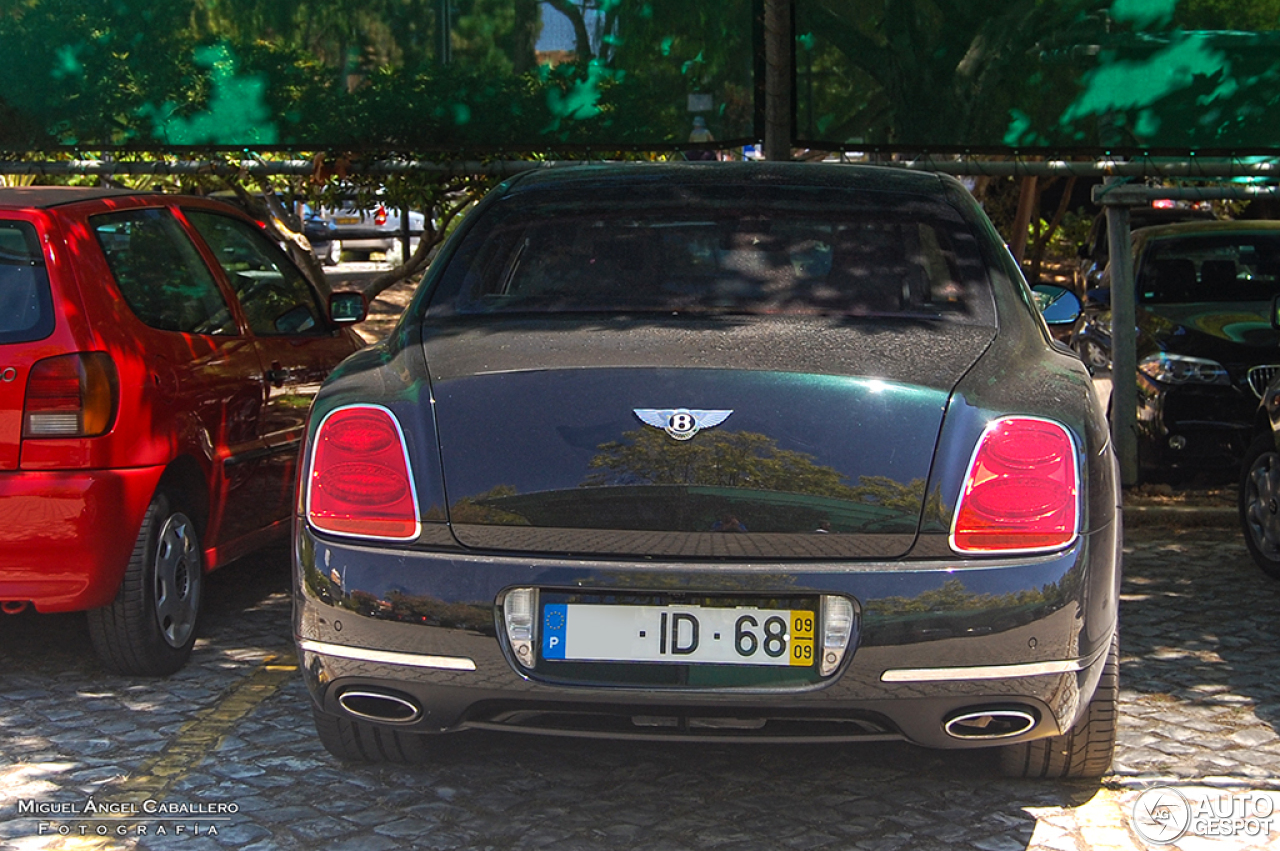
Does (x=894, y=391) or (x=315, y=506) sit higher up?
(x=894, y=391)

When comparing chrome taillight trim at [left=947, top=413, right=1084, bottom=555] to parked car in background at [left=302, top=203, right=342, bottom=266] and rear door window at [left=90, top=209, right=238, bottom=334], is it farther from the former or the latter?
parked car in background at [left=302, top=203, right=342, bottom=266]

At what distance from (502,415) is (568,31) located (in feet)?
15.8

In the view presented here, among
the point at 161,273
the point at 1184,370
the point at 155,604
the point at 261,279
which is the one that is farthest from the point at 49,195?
the point at 1184,370

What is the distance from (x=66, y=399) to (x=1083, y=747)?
3.16 meters

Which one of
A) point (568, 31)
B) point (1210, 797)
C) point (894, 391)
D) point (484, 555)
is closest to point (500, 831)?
point (484, 555)

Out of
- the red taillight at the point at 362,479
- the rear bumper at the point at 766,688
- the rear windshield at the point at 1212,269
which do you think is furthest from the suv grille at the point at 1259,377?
the red taillight at the point at 362,479

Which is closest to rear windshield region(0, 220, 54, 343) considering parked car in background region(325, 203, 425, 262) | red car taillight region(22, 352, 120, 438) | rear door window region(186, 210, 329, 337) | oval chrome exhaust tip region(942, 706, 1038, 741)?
red car taillight region(22, 352, 120, 438)

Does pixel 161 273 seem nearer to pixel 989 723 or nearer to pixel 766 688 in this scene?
pixel 766 688

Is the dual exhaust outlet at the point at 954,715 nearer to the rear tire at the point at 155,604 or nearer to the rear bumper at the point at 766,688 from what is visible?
the rear bumper at the point at 766,688

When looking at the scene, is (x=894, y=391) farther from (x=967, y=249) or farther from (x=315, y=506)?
(x=315, y=506)

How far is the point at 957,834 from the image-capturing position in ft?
12.5

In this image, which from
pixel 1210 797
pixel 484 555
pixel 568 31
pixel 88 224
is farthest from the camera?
pixel 568 31

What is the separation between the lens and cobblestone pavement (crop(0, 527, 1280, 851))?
150 inches

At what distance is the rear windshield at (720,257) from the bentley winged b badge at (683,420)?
2.35ft
